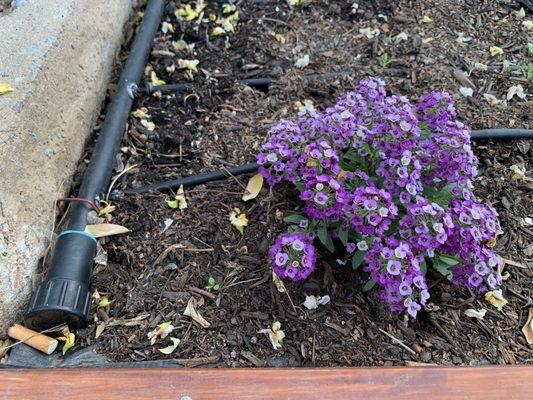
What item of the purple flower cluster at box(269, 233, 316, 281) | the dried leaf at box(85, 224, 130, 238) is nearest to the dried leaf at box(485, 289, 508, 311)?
the purple flower cluster at box(269, 233, 316, 281)

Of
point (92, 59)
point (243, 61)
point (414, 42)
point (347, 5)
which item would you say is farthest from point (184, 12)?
point (414, 42)

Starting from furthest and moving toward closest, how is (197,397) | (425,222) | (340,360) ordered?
1. (340,360)
2. (425,222)
3. (197,397)

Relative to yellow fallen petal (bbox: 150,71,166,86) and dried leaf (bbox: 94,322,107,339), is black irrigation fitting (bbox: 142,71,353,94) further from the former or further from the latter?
dried leaf (bbox: 94,322,107,339)

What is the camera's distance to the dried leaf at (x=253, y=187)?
203cm

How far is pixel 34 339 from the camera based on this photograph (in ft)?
5.75

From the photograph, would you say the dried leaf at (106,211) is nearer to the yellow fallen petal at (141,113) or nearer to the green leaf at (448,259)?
the yellow fallen petal at (141,113)

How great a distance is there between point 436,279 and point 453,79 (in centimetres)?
102

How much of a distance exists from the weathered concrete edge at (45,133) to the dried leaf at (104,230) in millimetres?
147

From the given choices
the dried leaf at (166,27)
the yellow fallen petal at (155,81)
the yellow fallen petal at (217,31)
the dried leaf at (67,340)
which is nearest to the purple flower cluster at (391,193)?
the dried leaf at (67,340)

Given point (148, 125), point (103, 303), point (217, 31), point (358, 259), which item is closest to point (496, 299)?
point (358, 259)

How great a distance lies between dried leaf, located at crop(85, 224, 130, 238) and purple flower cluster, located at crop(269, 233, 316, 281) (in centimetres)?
60

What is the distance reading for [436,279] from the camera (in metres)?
1.87

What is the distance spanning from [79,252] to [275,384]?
895 millimetres

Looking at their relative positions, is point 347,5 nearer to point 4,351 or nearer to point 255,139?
point 255,139
